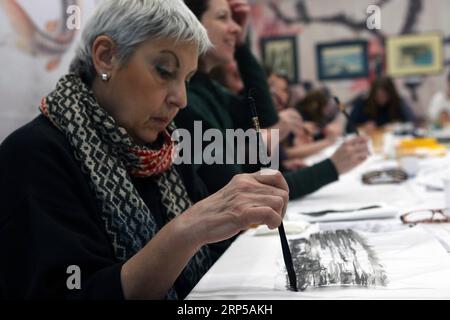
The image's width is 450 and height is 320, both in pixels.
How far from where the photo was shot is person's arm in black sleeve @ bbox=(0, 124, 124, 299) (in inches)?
28.2

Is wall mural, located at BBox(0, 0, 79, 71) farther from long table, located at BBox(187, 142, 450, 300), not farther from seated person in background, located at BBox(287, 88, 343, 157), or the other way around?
seated person in background, located at BBox(287, 88, 343, 157)

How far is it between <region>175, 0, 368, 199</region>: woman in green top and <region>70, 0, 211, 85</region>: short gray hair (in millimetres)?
209

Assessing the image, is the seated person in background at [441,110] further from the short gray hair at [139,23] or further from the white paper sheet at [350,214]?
the short gray hair at [139,23]

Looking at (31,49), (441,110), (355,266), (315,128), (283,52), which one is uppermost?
(31,49)

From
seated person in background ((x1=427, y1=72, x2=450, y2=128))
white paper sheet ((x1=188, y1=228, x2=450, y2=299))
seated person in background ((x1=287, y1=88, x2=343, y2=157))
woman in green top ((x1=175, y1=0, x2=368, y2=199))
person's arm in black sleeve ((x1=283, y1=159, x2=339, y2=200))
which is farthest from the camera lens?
seated person in background ((x1=427, y1=72, x2=450, y2=128))

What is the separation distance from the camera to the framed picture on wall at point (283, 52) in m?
6.17

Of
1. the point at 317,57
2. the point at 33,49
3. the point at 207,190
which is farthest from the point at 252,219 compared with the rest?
the point at 317,57

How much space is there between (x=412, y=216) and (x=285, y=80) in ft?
6.99

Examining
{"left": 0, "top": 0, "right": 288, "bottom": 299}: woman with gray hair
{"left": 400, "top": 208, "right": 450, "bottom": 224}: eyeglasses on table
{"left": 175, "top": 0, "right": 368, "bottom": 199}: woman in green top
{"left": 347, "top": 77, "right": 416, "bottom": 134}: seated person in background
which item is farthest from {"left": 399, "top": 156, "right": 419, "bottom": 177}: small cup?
{"left": 347, "top": 77, "right": 416, "bottom": 134}: seated person in background

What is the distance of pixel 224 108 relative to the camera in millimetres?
1539

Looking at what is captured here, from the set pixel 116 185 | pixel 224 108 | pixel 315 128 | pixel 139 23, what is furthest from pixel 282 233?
pixel 315 128

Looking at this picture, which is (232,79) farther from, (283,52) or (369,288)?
(283,52)

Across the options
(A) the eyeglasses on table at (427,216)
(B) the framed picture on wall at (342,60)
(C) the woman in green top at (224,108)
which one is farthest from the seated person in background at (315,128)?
(A) the eyeglasses on table at (427,216)

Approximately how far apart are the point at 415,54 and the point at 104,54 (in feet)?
18.5
